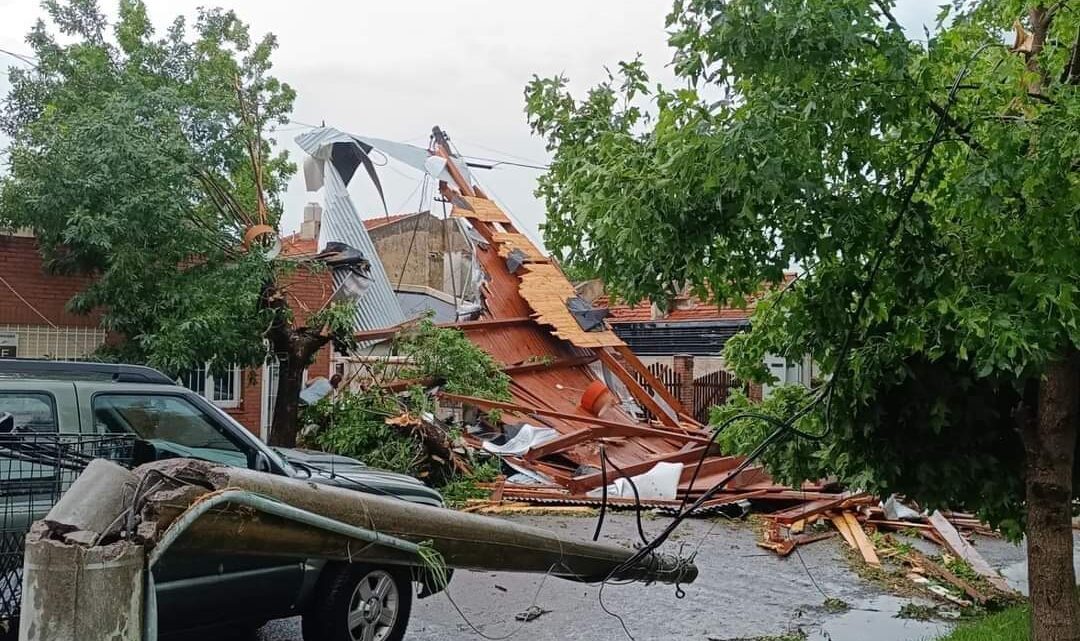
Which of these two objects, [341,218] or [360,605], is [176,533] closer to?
[360,605]

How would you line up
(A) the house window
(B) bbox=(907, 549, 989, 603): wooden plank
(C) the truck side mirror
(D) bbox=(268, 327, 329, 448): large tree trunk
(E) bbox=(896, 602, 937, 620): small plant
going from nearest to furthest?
(C) the truck side mirror → (E) bbox=(896, 602, 937, 620): small plant → (B) bbox=(907, 549, 989, 603): wooden plank → (D) bbox=(268, 327, 329, 448): large tree trunk → (A) the house window

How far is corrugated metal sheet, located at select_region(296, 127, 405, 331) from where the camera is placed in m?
19.3

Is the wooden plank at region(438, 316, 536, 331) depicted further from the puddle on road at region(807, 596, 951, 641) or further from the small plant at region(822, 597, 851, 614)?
the puddle on road at region(807, 596, 951, 641)

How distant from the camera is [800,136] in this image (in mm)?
4664

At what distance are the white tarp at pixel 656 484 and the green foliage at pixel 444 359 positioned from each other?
3.14 metres

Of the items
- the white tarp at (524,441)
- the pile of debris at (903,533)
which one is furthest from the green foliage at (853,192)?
the white tarp at (524,441)

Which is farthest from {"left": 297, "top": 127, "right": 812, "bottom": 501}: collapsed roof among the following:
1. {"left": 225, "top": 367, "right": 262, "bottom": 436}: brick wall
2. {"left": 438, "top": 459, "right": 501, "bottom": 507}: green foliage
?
{"left": 225, "top": 367, "right": 262, "bottom": 436}: brick wall

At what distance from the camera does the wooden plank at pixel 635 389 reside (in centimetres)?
1900

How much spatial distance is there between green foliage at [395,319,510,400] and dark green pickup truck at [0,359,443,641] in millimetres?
8797

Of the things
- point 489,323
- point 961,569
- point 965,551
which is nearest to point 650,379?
point 489,323

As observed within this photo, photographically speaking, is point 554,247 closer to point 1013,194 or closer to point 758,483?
point 1013,194

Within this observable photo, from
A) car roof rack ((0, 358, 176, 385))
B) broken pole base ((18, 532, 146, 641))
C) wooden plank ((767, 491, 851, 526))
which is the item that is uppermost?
car roof rack ((0, 358, 176, 385))

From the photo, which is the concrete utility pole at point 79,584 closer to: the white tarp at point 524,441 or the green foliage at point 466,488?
the green foliage at point 466,488

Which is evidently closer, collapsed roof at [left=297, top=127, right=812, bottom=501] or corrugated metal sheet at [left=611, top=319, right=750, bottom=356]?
collapsed roof at [left=297, top=127, right=812, bottom=501]
